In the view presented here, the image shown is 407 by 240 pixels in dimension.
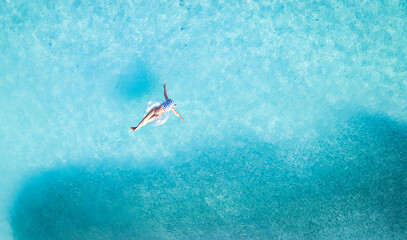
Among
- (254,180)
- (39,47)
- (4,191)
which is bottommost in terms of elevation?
(254,180)

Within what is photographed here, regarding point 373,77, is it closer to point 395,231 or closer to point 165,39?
point 395,231

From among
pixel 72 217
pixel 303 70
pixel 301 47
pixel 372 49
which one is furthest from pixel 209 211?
pixel 372 49

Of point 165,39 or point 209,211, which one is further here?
point 209,211

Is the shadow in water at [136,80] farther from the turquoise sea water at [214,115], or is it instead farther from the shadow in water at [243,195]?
the shadow in water at [243,195]

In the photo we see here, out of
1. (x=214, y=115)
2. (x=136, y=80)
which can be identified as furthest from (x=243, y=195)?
(x=136, y=80)

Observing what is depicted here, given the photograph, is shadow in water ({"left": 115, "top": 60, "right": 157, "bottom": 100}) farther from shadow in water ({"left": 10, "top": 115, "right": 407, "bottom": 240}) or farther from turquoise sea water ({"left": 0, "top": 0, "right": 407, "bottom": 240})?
shadow in water ({"left": 10, "top": 115, "right": 407, "bottom": 240})

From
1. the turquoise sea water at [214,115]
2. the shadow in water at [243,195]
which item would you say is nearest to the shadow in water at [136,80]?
the turquoise sea water at [214,115]

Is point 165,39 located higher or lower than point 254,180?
higher
